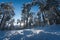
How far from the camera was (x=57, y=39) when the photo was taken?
37.9 ft

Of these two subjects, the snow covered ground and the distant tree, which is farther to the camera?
the distant tree

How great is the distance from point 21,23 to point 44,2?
62.5ft

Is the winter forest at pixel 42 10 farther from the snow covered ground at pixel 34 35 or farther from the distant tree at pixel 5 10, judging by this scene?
the snow covered ground at pixel 34 35

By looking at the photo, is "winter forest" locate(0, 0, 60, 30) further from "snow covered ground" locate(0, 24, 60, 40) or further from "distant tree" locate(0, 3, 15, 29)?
"snow covered ground" locate(0, 24, 60, 40)

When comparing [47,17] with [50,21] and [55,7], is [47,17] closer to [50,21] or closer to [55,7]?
[50,21]

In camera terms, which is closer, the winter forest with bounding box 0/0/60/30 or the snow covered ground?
the snow covered ground

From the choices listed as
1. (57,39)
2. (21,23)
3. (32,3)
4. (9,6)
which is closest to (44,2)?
(32,3)

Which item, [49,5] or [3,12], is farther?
[3,12]

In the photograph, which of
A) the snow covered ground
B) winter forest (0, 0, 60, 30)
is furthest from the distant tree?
the snow covered ground

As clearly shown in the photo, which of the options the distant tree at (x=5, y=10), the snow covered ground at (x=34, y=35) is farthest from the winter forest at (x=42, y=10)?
the snow covered ground at (x=34, y=35)

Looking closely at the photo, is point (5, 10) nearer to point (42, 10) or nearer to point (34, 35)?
point (42, 10)

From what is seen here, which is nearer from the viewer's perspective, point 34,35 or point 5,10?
point 34,35

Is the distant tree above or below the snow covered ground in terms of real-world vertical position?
above

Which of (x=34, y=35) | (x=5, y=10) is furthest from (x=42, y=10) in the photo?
(x=34, y=35)
